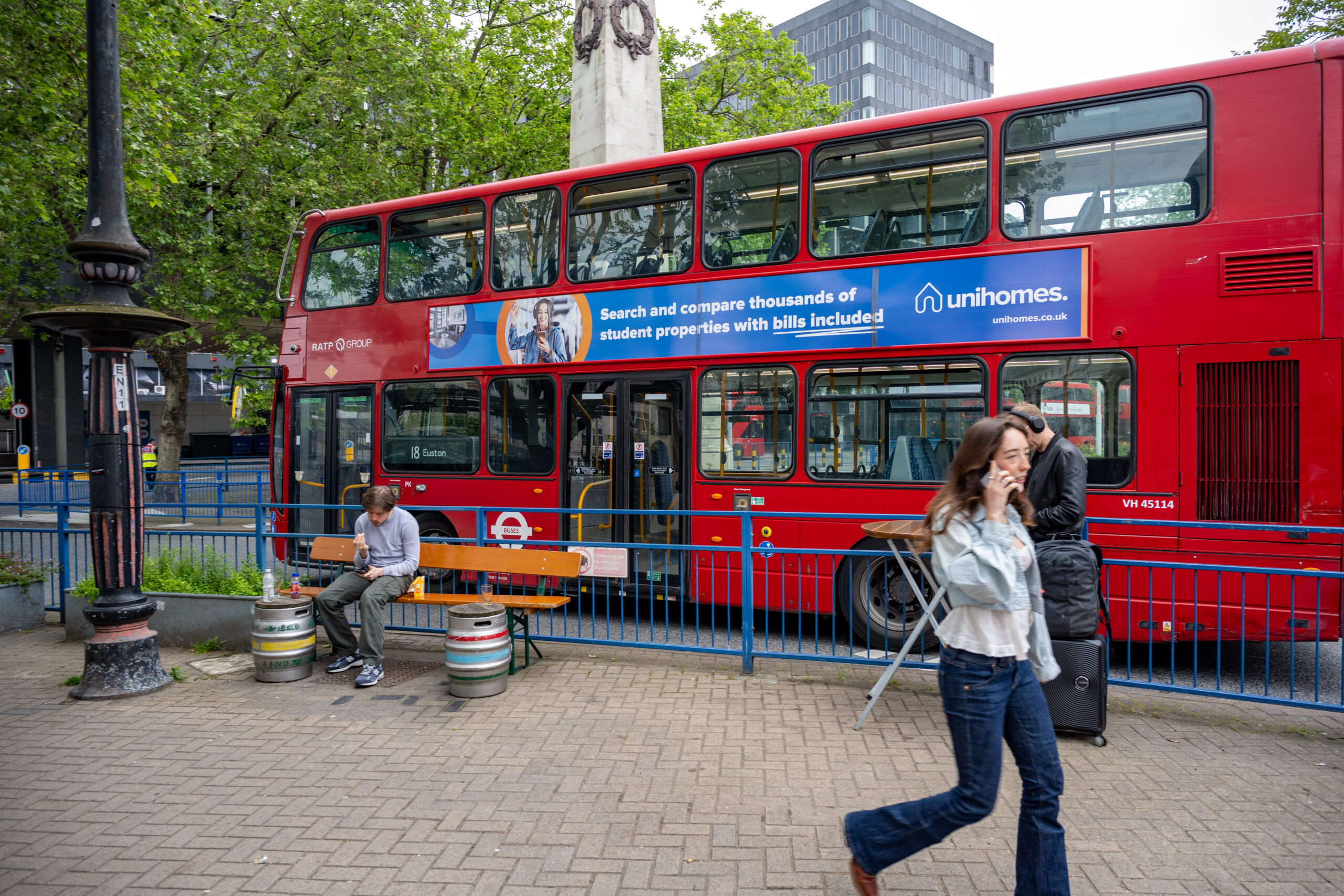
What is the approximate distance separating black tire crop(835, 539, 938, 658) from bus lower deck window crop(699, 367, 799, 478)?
99 centimetres

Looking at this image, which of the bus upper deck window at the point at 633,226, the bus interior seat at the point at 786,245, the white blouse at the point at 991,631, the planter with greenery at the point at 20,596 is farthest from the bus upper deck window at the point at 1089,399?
the planter with greenery at the point at 20,596

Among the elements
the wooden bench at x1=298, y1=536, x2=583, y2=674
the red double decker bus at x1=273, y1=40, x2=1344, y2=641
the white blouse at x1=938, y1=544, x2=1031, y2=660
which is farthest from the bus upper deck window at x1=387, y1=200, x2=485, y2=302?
the white blouse at x1=938, y1=544, x2=1031, y2=660

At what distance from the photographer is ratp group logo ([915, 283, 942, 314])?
628 cm

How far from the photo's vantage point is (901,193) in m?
6.45

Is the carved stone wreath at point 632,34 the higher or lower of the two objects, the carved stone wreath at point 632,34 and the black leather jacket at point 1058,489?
the higher

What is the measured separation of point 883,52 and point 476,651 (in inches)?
2526

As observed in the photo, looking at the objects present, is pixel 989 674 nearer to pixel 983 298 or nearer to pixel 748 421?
pixel 983 298

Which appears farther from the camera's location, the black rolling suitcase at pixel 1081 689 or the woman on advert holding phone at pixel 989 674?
the black rolling suitcase at pixel 1081 689

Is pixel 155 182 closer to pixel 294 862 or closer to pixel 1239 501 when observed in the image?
pixel 294 862

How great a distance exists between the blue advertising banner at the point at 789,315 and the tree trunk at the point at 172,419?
1156 cm

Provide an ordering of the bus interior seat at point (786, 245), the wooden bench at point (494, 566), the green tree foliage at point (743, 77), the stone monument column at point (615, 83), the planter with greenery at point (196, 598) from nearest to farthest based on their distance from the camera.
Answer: the wooden bench at point (494, 566), the planter with greenery at point (196, 598), the bus interior seat at point (786, 245), the stone monument column at point (615, 83), the green tree foliage at point (743, 77)

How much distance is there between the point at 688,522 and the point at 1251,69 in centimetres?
543

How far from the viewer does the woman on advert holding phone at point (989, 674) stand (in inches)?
103

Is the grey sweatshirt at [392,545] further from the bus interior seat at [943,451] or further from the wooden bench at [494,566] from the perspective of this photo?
the bus interior seat at [943,451]
